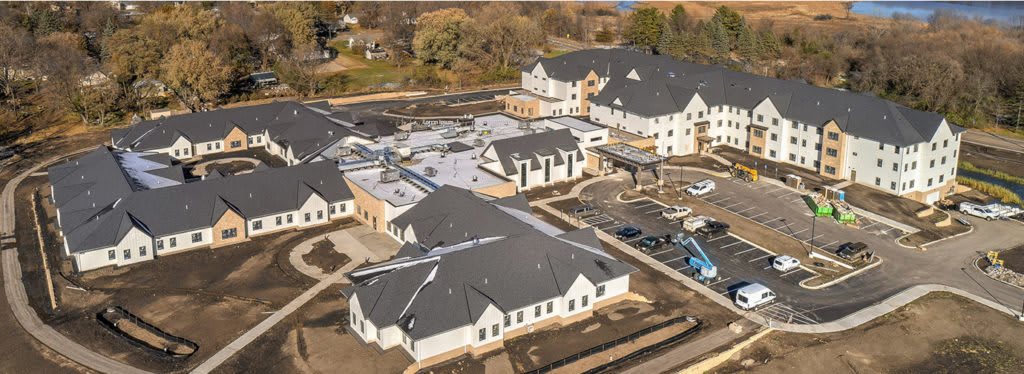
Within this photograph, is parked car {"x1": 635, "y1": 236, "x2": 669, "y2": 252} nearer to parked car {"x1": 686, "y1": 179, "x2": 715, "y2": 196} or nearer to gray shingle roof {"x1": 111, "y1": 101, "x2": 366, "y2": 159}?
parked car {"x1": 686, "y1": 179, "x2": 715, "y2": 196}

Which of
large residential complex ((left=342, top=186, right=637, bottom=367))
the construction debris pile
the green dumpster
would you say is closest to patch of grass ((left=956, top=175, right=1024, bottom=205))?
the green dumpster

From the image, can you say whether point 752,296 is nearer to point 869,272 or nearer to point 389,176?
point 869,272

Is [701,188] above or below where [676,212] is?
above

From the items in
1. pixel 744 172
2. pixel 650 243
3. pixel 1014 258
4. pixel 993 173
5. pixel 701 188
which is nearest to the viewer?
pixel 1014 258

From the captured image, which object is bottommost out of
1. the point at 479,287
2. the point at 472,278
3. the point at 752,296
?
the point at 752,296

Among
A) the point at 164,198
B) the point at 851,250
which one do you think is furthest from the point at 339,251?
the point at 851,250

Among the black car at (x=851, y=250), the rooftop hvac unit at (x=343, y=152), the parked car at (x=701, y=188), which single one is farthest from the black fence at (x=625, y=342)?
the rooftop hvac unit at (x=343, y=152)

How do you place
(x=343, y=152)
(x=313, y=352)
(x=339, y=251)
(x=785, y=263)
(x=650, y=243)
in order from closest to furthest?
(x=313, y=352), (x=785, y=263), (x=339, y=251), (x=650, y=243), (x=343, y=152)

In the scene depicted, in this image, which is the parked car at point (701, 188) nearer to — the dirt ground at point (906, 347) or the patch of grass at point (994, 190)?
the dirt ground at point (906, 347)
